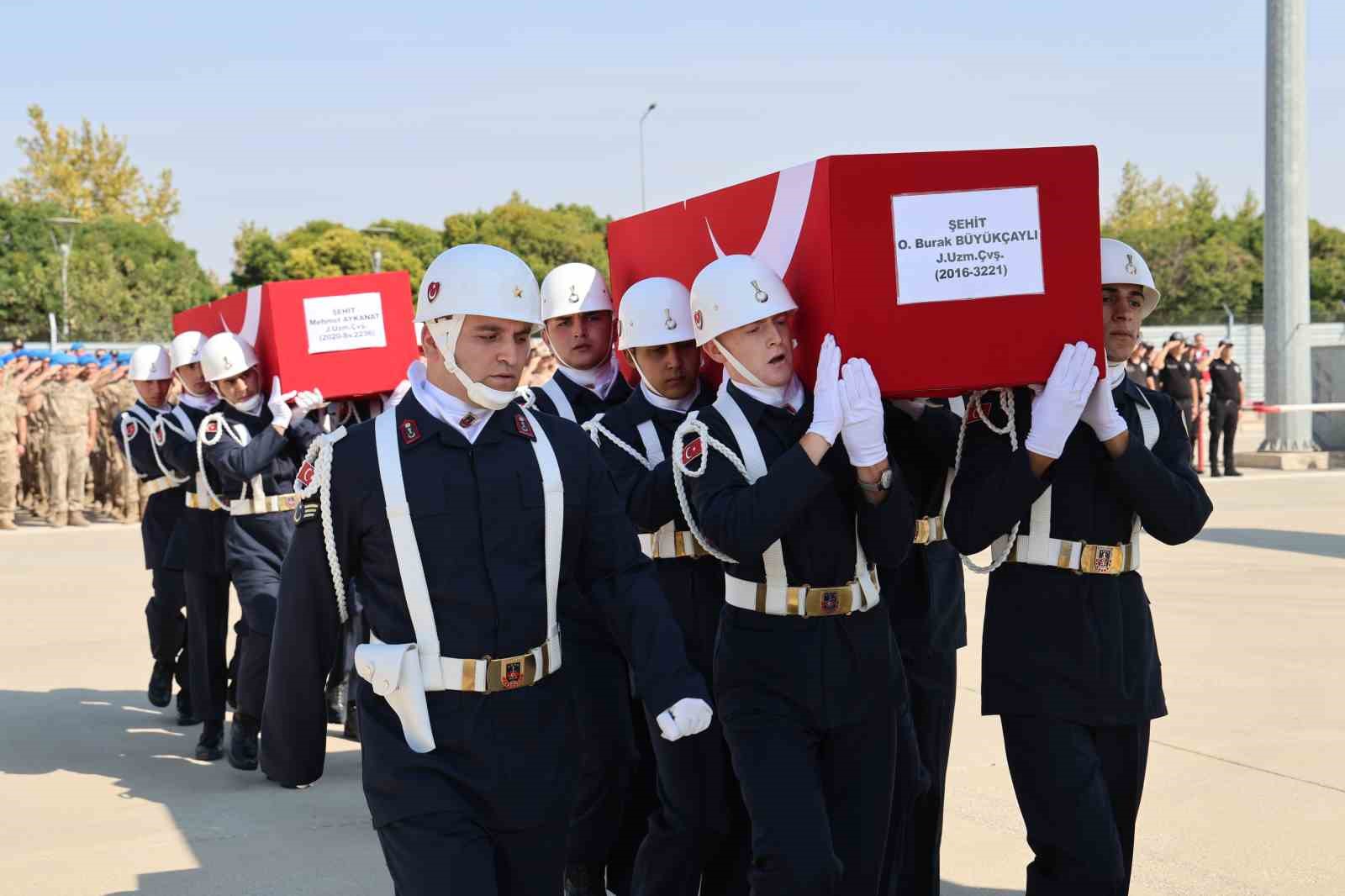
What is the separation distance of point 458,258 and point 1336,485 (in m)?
20.5

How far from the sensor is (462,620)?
3504 mm

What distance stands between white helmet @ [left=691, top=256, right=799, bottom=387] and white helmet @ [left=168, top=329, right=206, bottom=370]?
479cm

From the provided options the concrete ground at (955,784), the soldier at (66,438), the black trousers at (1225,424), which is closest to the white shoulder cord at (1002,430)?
the concrete ground at (955,784)

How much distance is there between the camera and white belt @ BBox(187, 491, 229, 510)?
837 centimetres

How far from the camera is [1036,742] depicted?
4.39 metres

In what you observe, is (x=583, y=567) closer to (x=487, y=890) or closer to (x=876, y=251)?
(x=487, y=890)

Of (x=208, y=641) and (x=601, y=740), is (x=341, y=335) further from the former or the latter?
(x=601, y=740)

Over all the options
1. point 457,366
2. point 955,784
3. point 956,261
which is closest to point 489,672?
point 457,366

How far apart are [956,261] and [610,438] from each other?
1645 mm

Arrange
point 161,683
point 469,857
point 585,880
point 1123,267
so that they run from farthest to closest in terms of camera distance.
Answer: point 161,683 < point 585,880 < point 1123,267 < point 469,857

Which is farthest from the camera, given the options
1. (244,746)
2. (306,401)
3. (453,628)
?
(244,746)

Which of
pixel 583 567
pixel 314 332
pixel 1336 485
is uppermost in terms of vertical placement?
pixel 314 332

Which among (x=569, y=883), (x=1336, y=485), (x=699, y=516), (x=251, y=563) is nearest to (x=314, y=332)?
(x=251, y=563)

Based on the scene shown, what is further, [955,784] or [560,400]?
[955,784]
